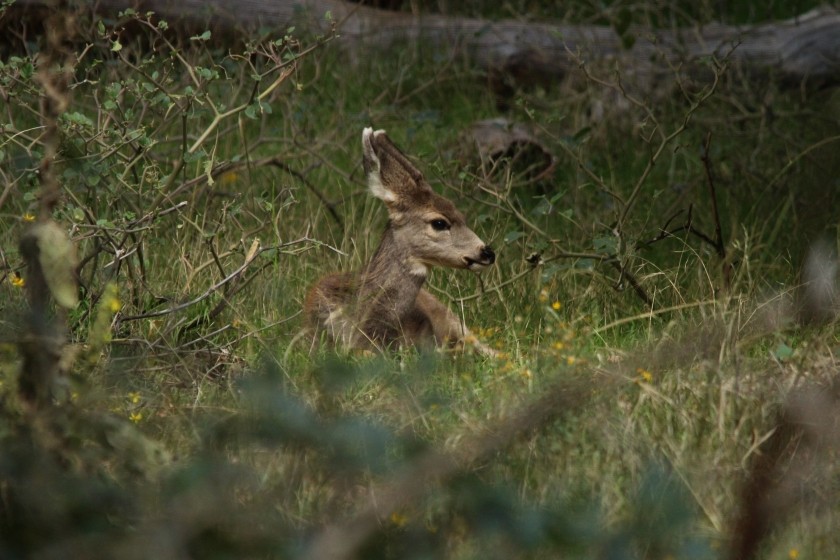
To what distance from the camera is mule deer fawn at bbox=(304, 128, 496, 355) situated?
6.49m

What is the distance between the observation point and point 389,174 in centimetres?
677

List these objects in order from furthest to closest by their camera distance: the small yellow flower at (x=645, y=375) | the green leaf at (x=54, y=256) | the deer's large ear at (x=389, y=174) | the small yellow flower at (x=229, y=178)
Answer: the small yellow flower at (x=229, y=178)
the deer's large ear at (x=389, y=174)
the small yellow flower at (x=645, y=375)
the green leaf at (x=54, y=256)

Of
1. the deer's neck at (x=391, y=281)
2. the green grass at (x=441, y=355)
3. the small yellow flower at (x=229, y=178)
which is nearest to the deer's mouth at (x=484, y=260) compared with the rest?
the green grass at (x=441, y=355)

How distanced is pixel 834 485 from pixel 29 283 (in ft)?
8.20

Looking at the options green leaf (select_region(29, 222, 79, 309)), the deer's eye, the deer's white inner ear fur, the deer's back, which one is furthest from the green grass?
Answer: the deer's white inner ear fur

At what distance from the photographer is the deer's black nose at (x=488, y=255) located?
256 inches

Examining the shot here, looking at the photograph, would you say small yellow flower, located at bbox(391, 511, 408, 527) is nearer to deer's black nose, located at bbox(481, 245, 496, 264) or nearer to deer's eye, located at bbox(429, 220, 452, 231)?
deer's black nose, located at bbox(481, 245, 496, 264)

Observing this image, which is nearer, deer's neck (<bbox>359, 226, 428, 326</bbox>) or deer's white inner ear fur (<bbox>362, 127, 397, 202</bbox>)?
deer's neck (<bbox>359, 226, 428, 326</bbox>)

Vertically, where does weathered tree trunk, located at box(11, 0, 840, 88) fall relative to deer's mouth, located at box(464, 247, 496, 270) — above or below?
below

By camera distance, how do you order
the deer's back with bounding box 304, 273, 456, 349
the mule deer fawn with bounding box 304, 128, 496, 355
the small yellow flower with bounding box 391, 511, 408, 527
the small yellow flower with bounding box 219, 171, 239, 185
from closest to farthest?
the small yellow flower with bounding box 391, 511, 408, 527
the deer's back with bounding box 304, 273, 456, 349
the mule deer fawn with bounding box 304, 128, 496, 355
the small yellow flower with bounding box 219, 171, 239, 185

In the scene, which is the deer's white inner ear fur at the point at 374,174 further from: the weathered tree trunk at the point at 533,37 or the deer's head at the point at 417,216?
the weathered tree trunk at the point at 533,37

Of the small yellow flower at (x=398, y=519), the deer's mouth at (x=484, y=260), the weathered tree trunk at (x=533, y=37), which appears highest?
the small yellow flower at (x=398, y=519)

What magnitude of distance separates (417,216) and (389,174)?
0.89 feet

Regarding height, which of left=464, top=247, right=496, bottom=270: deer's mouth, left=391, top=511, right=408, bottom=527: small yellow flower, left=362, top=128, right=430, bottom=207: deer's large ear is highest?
left=391, top=511, right=408, bottom=527: small yellow flower
